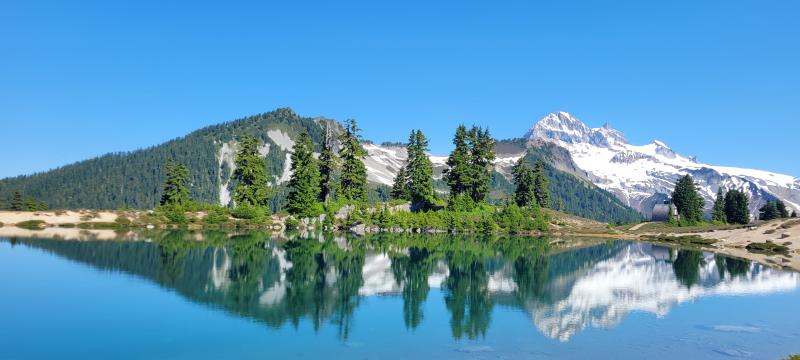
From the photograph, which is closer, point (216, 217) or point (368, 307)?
point (368, 307)

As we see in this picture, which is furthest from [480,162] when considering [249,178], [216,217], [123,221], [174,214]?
[123,221]

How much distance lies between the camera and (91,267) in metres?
43.5

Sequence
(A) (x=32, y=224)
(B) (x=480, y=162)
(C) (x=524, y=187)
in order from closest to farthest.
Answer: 1. (A) (x=32, y=224)
2. (B) (x=480, y=162)
3. (C) (x=524, y=187)

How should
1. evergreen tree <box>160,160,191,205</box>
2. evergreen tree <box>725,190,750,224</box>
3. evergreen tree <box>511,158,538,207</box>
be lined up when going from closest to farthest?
evergreen tree <box>160,160,191,205</box>, evergreen tree <box>511,158,538,207</box>, evergreen tree <box>725,190,750,224</box>

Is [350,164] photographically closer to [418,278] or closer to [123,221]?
[123,221]

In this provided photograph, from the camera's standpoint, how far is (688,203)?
462ft

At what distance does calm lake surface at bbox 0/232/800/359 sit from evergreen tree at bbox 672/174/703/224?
90.7 metres

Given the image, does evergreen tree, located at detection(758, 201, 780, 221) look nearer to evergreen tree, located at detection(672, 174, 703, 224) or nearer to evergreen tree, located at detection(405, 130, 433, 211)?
evergreen tree, located at detection(672, 174, 703, 224)

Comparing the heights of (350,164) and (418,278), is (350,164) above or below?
above

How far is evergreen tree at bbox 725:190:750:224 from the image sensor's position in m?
147

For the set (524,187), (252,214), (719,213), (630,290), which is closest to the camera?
(630,290)

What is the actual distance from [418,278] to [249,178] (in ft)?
223

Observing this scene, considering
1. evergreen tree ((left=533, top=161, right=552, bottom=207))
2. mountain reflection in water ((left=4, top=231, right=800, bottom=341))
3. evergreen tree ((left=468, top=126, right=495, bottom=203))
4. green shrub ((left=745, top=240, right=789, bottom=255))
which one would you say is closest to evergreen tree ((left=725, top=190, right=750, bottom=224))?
evergreen tree ((left=533, top=161, right=552, bottom=207))

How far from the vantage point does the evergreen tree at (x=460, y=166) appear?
4387 inches
